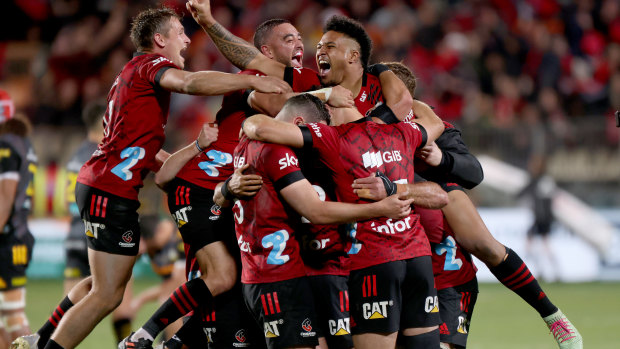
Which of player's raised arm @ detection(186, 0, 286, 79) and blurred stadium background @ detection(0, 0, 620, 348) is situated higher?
blurred stadium background @ detection(0, 0, 620, 348)

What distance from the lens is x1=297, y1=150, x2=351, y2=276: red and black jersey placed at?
240 inches

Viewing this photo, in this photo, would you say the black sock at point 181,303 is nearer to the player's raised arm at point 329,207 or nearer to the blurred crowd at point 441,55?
the player's raised arm at point 329,207

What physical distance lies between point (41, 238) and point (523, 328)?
1072 cm

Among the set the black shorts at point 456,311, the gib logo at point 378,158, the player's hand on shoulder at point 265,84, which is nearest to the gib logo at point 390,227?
the gib logo at point 378,158

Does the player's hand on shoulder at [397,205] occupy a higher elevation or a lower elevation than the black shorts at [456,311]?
higher

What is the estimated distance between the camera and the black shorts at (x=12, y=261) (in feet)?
28.9

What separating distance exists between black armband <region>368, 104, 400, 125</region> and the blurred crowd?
10.9 m

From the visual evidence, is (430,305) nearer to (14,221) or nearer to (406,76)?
(406,76)

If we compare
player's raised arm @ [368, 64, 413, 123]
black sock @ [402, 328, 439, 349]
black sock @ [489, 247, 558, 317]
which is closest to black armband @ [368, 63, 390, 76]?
player's raised arm @ [368, 64, 413, 123]

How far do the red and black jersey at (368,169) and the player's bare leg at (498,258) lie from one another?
100cm

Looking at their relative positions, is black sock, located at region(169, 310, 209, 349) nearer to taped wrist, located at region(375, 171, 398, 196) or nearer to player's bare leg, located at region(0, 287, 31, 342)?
player's bare leg, located at region(0, 287, 31, 342)

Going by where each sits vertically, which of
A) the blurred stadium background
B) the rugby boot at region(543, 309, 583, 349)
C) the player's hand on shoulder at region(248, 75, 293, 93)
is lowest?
the rugby boot at region(543, 309, 583, 349)

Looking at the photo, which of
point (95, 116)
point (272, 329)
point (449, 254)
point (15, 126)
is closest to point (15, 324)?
point (15, 126)

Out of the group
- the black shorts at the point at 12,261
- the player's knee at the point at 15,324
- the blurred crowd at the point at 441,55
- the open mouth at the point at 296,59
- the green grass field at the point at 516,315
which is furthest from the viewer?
the blurred crowd at the point at 441,55
